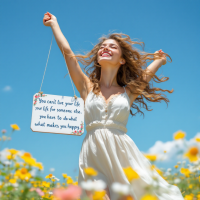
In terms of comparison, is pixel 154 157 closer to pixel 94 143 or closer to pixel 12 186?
pixel 12 186

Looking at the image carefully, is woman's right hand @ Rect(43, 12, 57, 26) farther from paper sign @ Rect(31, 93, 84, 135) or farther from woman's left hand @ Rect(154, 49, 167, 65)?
woman's left hand @ Rect(154, 49, 167, 65)

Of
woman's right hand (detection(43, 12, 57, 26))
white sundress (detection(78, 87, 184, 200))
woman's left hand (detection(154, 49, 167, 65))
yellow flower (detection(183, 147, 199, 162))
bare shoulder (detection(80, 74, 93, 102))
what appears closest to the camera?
yellow flower (detection(183, 147, 199, 162))

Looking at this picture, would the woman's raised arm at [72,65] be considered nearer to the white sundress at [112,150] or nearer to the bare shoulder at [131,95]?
the white sundress at [112,150]

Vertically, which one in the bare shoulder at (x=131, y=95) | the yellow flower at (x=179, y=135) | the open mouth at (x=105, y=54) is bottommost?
the yellow flower at (x=179, y=135)

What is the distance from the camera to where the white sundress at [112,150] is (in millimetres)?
2537

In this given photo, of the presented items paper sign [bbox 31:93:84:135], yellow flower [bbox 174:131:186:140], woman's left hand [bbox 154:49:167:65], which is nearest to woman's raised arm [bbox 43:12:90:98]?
paper sign [bbox 31:93:84:135]

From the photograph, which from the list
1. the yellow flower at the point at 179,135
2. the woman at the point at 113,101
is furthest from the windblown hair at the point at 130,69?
the yellow flower at the point at 179,135

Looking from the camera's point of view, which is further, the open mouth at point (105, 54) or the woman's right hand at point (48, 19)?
the woman's right hand at point (48, 19)

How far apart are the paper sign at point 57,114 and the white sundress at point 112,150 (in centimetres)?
17

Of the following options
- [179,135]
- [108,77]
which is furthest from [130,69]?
[179,135]

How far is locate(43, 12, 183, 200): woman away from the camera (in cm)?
257

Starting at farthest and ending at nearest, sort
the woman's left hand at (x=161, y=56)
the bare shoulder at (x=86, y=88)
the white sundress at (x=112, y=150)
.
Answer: the woman's left hand at (x=161, y=56)
the bare shoulder at (x=86, y=88)
the white sundress at (x=112, y=150)

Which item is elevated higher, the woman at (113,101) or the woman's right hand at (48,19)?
the woman's right hand at (48,19)

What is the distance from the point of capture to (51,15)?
3326 mm
